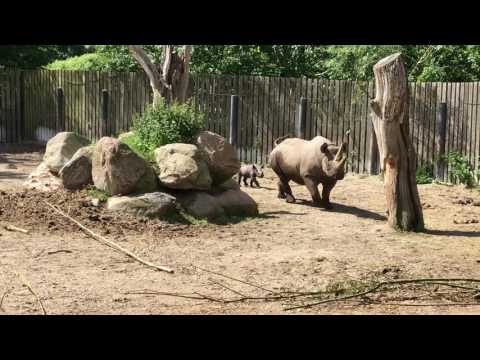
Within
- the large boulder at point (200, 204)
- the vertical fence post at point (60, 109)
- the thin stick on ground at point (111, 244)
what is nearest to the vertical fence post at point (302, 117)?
the large boulder at point (200, 204)

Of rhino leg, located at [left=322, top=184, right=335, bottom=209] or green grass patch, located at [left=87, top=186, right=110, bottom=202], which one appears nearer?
green grass patch, located at [left=87, top=186, right=110, bottom=202]

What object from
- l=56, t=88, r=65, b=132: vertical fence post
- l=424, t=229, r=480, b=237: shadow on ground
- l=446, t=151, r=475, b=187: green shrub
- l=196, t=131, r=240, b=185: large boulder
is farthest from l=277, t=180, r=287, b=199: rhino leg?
l=56, t=88, r=65, b=132: vertical fence post

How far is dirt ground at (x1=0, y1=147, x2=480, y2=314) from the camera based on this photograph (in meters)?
6.51

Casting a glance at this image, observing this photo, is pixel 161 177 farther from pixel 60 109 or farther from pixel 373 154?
pixel 60 109

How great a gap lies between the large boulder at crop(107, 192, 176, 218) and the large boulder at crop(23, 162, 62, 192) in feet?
5.60

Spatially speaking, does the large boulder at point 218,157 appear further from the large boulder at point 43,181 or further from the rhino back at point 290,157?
the large boulder at point 43,181

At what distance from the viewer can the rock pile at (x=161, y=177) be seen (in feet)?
33.5

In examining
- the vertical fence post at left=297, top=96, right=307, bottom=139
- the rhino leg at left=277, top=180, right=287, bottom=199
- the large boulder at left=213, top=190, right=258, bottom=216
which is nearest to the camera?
the large boulder at left=213, top=190, right=258, bottom=216

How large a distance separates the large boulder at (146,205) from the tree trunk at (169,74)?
7.16 metres

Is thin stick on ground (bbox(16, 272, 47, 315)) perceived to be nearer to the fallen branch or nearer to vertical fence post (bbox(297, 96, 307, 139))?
the fallen branch

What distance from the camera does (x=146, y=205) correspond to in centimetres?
1012
